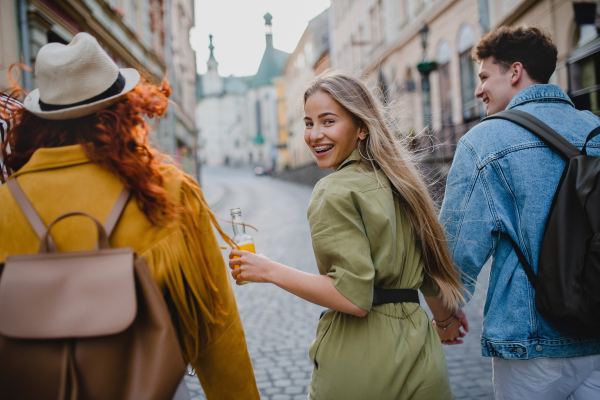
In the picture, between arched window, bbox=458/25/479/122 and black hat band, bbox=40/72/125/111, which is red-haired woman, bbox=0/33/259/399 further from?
arched window, bbox=458/25/479/122

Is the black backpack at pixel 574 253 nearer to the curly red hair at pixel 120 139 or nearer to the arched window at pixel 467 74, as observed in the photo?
the curly red hair at pixel 120 139

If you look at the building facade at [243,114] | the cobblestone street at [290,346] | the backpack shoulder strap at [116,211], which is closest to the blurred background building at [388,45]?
the backpack shoulder strap at [116,211]

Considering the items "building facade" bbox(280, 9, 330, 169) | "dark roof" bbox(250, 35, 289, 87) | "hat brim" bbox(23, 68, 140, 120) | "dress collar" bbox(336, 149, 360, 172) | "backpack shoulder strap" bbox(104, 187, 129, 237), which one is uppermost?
"dark roof" bbox(250, 35, 289, 87)

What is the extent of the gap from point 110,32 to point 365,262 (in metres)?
13.6

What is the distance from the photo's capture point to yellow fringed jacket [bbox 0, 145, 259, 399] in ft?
4.92

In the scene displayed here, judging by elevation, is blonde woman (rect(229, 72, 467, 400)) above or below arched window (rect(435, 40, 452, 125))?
below

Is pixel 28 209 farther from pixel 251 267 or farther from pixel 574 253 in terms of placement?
pixel 574 253

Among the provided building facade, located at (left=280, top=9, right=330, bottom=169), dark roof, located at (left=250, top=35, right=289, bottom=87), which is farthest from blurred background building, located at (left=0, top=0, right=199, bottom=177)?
dark roof, located at (left=250, top=35, right=289, bottom=87)

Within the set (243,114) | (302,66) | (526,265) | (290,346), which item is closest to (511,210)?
(526,265)

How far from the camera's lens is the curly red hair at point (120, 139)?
5.05 feet

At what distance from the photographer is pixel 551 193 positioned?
73.4 inches

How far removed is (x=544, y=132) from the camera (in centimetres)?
192

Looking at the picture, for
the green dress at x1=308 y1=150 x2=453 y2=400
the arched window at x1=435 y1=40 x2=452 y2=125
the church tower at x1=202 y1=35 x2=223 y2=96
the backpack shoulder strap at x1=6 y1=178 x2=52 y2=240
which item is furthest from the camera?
the church tower at x1=202 y1=35 x2=223 y2=96

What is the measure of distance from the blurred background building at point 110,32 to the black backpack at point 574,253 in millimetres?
1296
